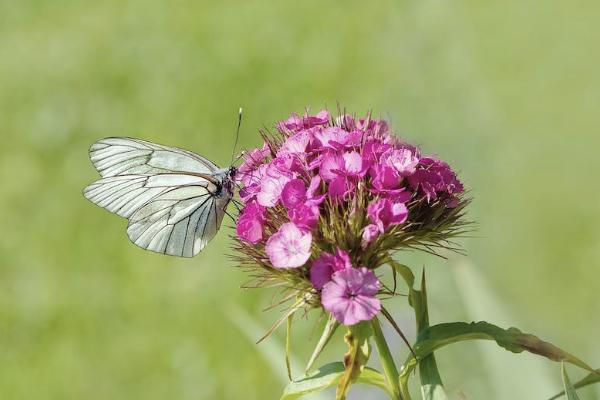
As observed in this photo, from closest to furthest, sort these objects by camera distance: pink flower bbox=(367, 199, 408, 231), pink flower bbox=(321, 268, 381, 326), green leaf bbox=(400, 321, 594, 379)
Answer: pink flower bbox=(321, 268, 381, 326) < pink flower bbox=(367, 199, 408, 231) < green leaf bbox=(400, 321, 594, 379)

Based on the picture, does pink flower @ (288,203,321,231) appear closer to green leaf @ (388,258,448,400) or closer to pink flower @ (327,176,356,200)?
pink flower @ (327,176,356,200)

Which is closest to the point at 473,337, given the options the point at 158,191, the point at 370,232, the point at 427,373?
the point at 427,373

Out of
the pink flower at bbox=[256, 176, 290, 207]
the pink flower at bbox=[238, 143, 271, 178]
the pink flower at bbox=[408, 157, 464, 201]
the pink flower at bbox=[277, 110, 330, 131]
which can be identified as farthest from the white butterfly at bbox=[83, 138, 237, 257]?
the pink flower at bbox=[408, 157, 464, 201]

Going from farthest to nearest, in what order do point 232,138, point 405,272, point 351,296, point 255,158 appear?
point 232,138
point 255,158
point 405,272
point 351,296

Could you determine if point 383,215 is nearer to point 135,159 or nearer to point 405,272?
point 405,272

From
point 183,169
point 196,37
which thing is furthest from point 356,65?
point 183,169

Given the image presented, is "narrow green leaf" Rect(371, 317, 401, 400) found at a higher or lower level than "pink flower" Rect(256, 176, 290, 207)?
lower

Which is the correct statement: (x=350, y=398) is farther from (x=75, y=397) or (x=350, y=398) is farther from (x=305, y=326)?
(x=75, y=397)
